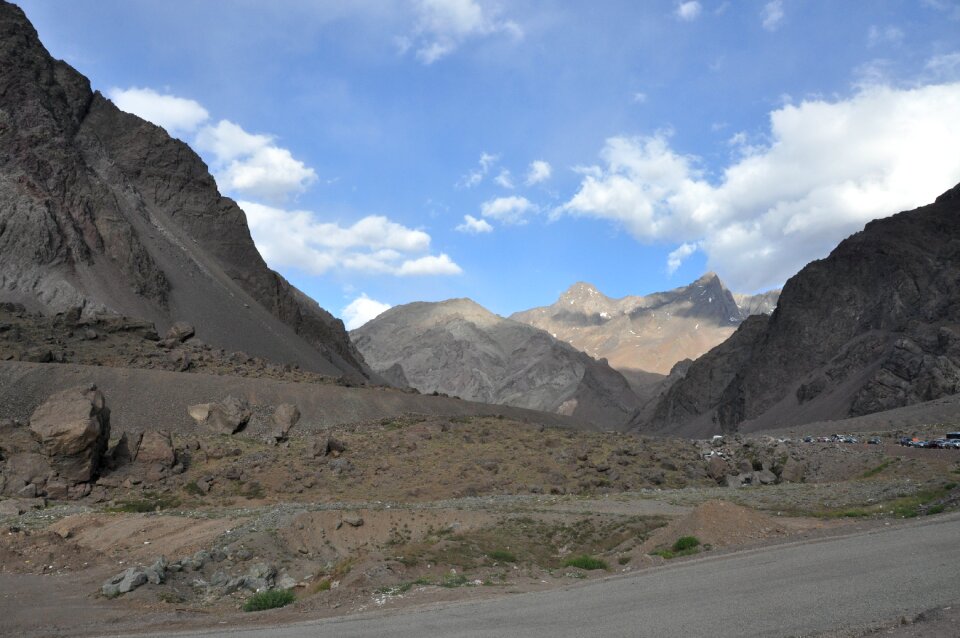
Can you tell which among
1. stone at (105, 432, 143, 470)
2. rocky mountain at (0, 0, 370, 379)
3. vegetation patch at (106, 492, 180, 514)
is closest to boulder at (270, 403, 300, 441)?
stone at (105, 432, 143, 470)

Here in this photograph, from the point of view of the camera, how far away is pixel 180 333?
65.7m

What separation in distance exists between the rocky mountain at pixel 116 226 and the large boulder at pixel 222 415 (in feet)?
78.2

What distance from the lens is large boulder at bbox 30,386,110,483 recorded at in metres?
34.6

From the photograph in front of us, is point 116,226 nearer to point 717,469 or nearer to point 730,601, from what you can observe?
point 717,469

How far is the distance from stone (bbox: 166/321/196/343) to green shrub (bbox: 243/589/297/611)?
5278cm

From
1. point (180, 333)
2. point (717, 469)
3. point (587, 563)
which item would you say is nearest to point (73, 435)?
point (587, 563)

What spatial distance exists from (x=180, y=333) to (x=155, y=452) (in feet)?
97.7

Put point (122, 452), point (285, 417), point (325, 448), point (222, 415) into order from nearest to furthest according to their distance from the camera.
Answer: point (122, 452) → point (325, 448) → point (222, 415) → point (285, 417)

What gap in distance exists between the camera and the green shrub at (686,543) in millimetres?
19531

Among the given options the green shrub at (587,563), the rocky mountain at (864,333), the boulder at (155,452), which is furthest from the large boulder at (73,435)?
the rocky mountain at (864,333)

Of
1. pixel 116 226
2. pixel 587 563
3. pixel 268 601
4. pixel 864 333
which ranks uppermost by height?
pixel 116 226

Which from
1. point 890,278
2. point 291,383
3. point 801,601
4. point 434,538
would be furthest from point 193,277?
point 890,278

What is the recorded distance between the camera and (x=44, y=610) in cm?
1609

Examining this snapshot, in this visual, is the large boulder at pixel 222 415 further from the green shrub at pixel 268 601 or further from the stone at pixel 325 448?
the green shrub at pixel 268 601
